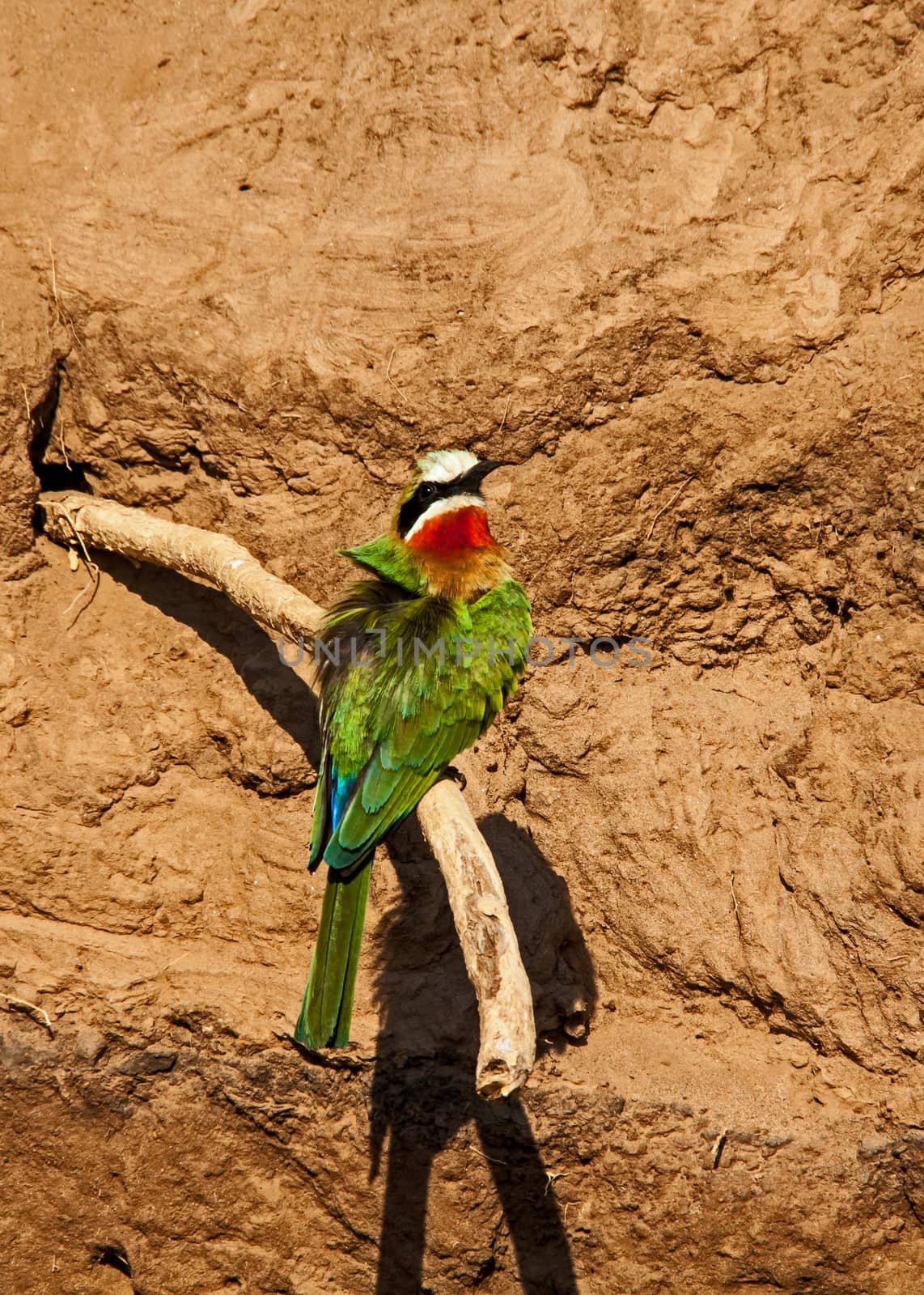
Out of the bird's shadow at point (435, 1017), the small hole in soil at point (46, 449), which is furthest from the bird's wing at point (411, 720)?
the small hole in soil at point (46, 449)

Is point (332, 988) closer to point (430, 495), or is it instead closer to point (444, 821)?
point (444, 821)

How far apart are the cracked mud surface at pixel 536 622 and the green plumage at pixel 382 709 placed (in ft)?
1.17

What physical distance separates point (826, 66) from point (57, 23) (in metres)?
2.09

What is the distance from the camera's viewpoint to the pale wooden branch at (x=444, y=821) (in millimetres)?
1817

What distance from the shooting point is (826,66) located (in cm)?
287

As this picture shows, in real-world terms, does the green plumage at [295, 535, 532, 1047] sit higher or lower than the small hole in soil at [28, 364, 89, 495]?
lower

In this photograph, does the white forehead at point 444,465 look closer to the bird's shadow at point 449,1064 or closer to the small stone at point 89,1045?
the bird's shadow at point 449,1064

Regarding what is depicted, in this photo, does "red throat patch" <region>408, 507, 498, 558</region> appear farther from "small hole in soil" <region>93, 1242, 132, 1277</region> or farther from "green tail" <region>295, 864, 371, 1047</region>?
"small hole in soil" <region>93, 1242, 132, 1277</region>

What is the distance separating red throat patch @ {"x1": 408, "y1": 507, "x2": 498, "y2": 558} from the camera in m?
2.84

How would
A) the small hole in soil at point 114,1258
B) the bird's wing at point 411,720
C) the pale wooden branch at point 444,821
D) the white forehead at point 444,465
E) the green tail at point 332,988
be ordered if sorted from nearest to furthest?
the pale wooden branch at point 444,821, the green tail at point 332,988, the bird's wing at point 411,720, the white forehead at point 444,465, the small hole in soil at point 114,1258

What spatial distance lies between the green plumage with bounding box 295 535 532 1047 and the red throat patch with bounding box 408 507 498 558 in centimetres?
7

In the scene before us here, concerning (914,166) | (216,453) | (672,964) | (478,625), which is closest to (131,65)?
(216,453)

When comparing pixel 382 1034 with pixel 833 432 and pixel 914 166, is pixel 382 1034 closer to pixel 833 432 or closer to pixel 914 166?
pixel 833 432

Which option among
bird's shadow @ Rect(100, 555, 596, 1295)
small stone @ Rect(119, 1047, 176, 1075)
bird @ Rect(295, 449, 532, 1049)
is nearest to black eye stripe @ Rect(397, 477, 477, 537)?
bird @ Rect(295, 449, 532, 1049)
